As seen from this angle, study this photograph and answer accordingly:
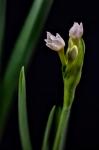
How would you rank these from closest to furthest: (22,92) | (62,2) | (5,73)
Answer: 1. (22,92)
2. (5,73)
3. (62,2)

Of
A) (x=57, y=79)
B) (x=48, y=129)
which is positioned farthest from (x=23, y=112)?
(x=57, y=79)

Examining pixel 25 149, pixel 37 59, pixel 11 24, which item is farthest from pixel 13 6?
pixel 25 149

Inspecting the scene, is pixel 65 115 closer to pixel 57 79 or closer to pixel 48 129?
pixel 48 129

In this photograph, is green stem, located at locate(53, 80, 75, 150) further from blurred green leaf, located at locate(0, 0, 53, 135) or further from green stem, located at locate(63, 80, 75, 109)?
blurred green leaf, located at locate(0, 0, 53, 135)

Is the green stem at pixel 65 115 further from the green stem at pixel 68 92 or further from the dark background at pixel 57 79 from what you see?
the dark background at pixel 57 79

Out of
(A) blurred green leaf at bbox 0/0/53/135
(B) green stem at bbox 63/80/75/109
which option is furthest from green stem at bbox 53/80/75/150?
(A) blurred green leaf at bbox 0/0/53/135

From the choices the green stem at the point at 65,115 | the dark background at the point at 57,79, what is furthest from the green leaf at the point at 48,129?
the dark background at the point at 57,79

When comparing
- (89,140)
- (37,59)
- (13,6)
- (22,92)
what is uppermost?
(13,6)

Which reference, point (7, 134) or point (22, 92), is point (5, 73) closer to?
point (22, 92)
